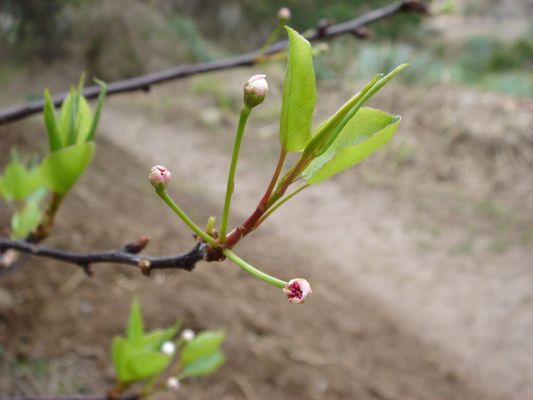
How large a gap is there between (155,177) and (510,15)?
19349 mm

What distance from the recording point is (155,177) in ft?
1.14

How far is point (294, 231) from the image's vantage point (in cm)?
326

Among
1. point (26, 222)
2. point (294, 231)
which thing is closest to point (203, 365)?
point (26, 222)

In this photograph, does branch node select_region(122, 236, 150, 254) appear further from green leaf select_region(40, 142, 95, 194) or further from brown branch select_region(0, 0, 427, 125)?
brown branch select_region(0, 0, 427, 125)

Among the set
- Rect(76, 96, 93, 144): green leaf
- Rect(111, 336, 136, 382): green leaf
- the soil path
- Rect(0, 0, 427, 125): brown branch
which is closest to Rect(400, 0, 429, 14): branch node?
Rect(0, 0, 427, 125): brown branch

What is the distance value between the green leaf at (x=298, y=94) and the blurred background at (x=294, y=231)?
703mm

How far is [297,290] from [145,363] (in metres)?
0.50

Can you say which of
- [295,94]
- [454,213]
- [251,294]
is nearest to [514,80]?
[454,213]

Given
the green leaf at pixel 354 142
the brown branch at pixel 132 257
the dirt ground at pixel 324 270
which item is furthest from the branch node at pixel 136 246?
Answer: the dirt ground at pixel 324 270

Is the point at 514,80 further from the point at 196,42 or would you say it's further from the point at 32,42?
the point at 32,42

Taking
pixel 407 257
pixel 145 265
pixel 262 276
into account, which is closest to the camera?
pixel 262 276

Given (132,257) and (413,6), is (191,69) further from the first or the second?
(132,257)

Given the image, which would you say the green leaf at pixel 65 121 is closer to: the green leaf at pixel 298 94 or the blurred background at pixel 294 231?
the green leaf at pixel 298 94

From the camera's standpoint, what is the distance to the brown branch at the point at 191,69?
30.4 inches
